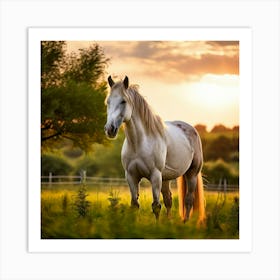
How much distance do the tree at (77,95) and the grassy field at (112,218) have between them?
0.53 meters

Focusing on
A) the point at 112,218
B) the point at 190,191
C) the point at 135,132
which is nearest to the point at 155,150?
the point at 135,132

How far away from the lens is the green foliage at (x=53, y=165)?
9.48 metres

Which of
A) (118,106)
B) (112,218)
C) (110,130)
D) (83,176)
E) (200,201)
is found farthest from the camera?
(200,201)

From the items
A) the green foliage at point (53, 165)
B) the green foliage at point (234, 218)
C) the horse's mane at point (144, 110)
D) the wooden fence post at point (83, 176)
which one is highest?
the horse's mane at point (144, 110)

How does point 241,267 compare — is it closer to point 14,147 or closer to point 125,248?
point 125,248

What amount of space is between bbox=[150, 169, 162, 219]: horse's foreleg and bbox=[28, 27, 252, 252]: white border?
339 millimetres

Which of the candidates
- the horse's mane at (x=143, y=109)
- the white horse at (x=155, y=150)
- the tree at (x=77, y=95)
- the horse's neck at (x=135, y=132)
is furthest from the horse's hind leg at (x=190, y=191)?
the tree at (x=77, y=95)

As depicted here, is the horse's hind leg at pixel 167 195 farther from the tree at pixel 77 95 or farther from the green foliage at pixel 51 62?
the green foliage at pixel 51 62

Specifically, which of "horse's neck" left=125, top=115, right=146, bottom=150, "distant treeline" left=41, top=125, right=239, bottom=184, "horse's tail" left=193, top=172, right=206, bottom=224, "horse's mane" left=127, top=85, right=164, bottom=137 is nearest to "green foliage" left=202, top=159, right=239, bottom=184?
"distant treeline" left=41, top=125, right=239, bottom=184

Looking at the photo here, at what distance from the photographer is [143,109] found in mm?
9359

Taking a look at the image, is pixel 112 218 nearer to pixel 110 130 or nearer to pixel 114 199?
pixel 114 199

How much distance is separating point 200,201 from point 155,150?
77 cm
